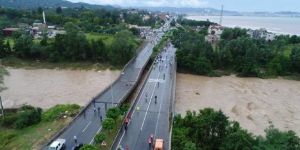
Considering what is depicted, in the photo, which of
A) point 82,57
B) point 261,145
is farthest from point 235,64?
point 261,145

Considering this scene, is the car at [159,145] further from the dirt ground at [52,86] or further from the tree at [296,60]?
the tree at [296,60]

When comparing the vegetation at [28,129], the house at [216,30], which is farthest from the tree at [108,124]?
the house at [216,30]

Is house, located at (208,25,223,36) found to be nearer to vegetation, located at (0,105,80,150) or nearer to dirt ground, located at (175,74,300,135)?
dirt ground, located at (175,74,300,135)

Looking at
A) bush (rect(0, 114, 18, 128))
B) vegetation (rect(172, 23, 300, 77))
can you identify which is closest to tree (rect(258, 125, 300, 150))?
bush (rect(0, 114, 18, 128))

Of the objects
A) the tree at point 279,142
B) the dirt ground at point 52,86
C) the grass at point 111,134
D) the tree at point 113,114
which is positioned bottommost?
the dirt ground at point 52,86

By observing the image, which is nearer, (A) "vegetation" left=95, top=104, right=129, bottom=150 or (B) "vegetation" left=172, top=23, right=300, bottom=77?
(A) "vegetation" left=95, top=104, right=129, bottom=150

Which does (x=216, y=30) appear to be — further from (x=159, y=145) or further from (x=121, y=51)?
(x=159, y=145)

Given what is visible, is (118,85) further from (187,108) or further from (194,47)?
(194,47)
